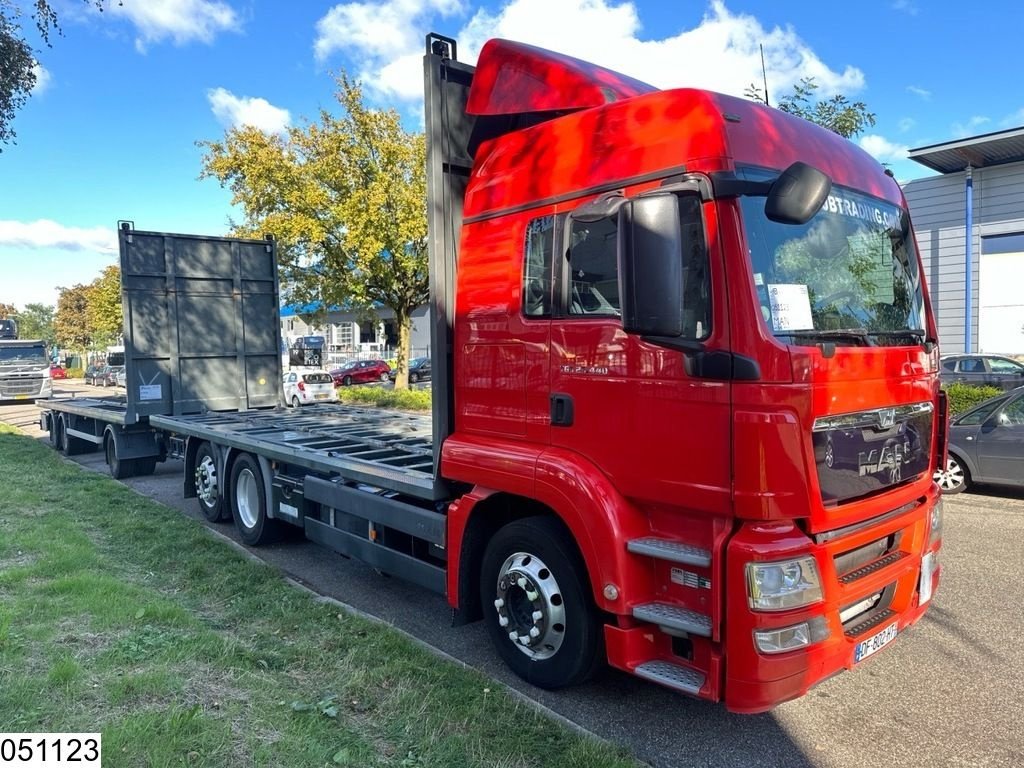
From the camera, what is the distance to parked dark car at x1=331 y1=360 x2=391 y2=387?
1371 inches

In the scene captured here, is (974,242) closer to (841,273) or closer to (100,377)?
(841,273)

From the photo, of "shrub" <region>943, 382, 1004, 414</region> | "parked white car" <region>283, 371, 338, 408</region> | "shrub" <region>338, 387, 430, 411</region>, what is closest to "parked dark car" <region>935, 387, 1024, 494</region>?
"shrub" <region>943, 382, 1004, 414</region>

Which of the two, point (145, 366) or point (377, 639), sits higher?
point (145, 366)

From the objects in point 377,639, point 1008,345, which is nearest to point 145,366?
point 377,639

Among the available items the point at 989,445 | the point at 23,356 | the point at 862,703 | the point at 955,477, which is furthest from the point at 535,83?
the point at 23,356

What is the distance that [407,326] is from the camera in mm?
21719

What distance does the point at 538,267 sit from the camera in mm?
3953

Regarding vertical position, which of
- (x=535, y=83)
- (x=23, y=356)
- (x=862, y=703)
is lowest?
(x=862, y=703)

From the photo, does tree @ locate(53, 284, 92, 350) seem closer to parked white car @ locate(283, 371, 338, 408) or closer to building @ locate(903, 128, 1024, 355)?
parked white car @ locate(283, 371, 338, 408)

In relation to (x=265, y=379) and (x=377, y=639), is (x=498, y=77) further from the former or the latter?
(x=265, y=379)

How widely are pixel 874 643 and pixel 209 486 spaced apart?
677cm

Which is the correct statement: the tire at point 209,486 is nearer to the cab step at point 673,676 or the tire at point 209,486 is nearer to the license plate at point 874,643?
the cab step at point 673,676

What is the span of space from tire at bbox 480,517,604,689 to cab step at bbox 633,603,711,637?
0.42 metres

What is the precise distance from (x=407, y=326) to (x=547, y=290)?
18188mm
